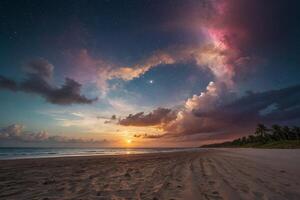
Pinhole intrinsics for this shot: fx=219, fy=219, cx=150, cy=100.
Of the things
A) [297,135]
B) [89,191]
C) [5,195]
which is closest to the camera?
[5,195]

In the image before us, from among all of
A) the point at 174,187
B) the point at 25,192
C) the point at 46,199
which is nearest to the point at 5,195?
the point at 25,192

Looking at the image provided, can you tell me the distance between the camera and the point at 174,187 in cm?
834

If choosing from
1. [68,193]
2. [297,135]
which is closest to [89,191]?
[68,193]

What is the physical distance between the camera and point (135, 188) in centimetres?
821

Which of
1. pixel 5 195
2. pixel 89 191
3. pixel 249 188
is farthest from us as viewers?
pixel 249 188

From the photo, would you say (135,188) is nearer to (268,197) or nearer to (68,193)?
(68,193)

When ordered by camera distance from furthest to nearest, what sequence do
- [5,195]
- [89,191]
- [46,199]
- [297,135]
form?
[297,135]
[89,191]
[5,195]
[46,199]

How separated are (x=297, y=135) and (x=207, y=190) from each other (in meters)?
123

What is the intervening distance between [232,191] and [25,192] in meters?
7.11

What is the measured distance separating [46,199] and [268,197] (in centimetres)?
679

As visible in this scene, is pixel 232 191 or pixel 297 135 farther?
pixel 297 135

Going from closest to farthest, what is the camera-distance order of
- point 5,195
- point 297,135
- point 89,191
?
point 5,195, point 89,191, point 297,135

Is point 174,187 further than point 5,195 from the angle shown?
Yes

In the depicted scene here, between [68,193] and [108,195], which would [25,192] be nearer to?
[68,193]
